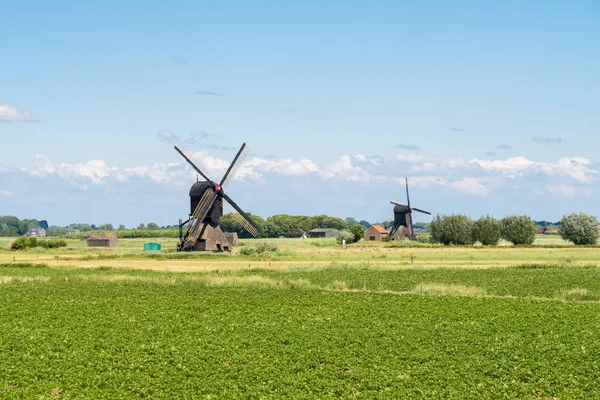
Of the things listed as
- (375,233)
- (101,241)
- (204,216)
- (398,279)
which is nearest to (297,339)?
(398,279)

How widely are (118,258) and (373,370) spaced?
68.3m

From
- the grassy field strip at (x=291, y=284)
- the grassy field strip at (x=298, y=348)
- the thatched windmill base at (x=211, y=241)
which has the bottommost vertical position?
the grassy field strip at (x=298, y=348)

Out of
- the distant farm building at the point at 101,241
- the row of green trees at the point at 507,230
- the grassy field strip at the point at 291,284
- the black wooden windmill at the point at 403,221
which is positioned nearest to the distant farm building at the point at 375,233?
the black wooden windmill at the point at 403,221

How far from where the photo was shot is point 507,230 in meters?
137

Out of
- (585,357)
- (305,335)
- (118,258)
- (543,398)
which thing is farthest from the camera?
(118,258)

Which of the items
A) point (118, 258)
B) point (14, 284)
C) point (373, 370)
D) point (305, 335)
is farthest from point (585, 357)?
point (118, 258)

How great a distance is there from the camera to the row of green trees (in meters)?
134

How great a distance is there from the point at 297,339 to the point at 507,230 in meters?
113

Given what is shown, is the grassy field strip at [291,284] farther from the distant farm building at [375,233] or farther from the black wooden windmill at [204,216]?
the distant farm building at [375,233]

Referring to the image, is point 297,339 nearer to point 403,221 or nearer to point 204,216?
point 204,216

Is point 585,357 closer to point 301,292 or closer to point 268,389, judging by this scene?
point 268,389

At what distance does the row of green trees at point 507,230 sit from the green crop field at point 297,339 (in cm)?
Answer: 8251

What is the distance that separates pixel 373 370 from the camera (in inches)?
1056

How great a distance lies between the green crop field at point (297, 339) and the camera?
25156mm
